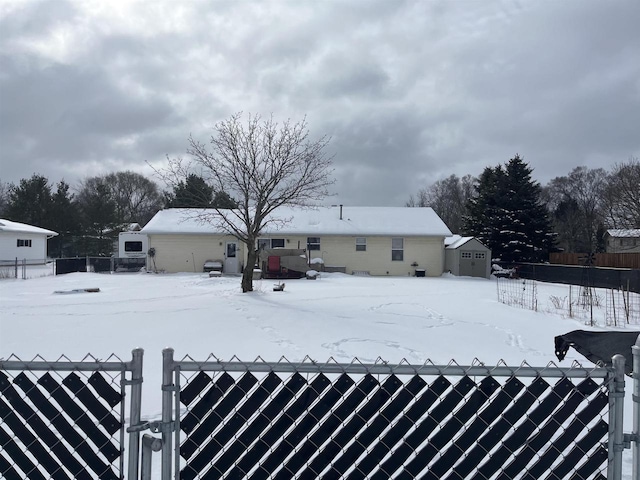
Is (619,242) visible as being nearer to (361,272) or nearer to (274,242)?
(361,272)

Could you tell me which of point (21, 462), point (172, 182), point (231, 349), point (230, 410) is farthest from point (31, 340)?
point (172, 182)

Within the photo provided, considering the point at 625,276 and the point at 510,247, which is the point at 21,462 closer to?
the point at 625,276

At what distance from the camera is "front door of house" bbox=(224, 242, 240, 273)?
28750 millimetres

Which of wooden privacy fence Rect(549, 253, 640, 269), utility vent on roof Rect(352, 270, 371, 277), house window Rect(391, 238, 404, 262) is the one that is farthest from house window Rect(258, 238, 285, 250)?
wooden privacy fence Rect(549, 253, 640, 269)

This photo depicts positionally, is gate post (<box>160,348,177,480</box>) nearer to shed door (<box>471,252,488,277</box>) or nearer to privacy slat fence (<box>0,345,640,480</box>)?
privacy slat fence (<box>0,345,640,480</box>)

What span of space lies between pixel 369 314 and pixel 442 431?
923 cm

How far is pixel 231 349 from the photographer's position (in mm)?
7582

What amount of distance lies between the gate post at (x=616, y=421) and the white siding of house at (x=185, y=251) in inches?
1088

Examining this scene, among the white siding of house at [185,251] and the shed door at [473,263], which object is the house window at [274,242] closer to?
the white siding of house at [185,251]

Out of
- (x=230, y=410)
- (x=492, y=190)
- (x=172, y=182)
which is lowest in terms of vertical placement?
(x=230, y=410)

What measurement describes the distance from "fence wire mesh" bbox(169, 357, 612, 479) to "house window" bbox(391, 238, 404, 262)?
89.2 feet

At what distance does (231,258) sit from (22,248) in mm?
16327

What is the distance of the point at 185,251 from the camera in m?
29.1

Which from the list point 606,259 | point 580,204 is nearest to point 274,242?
point 606,259
